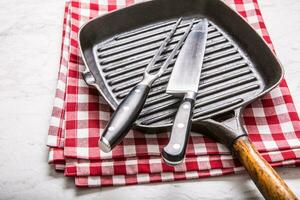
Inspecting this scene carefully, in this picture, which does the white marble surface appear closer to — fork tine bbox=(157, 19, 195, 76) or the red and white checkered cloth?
the red and white checkered cloth

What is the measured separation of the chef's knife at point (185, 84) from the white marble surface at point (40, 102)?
10 centimetres

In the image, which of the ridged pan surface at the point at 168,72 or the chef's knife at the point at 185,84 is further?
the ridged pan surface at the point at 168,72

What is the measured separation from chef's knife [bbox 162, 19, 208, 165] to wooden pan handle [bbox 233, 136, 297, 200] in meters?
0.08

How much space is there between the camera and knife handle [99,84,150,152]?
437 millimetres

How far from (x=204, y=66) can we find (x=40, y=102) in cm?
26

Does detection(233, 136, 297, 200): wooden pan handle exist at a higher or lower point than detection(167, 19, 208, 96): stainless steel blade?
lower

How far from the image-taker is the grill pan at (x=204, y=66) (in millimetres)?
500

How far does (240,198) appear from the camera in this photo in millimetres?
501

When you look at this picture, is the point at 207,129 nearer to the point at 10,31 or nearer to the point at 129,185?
the point at 129,185

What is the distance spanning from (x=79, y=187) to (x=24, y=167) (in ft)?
0.28

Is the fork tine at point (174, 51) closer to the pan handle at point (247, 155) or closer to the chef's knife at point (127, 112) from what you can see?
the chef's knife at point (127, 112)

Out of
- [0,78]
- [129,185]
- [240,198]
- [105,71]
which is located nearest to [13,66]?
[0,78]

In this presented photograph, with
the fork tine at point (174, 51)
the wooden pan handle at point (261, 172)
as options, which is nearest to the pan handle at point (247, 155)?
the wooden pan handle at point (261, 172)

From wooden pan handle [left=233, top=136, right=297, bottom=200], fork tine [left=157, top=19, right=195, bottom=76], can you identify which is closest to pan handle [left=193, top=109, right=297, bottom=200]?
wooden pan handle [left=233, top=136, right=297, bottom=200]
